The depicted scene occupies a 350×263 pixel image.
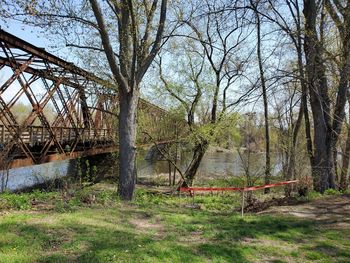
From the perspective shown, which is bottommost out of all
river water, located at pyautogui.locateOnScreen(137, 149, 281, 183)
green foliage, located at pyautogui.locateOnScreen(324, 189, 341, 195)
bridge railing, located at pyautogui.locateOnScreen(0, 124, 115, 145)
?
green foliage, located at pyautogui.locateOnScreen(324, 189, 341, 195)

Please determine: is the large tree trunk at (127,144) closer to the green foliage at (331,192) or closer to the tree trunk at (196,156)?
the green foliage at (331,192)

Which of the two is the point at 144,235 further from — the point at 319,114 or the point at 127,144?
the point at 319,114

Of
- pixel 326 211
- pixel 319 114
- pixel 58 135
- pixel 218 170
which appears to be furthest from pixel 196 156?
pixel 218 170

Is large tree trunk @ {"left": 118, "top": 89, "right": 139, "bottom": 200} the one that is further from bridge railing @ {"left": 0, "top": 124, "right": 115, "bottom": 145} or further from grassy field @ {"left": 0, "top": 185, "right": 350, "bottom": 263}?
bridge railing @ {"left": 0, "top": 124, "right": 115, "bottom": 145}

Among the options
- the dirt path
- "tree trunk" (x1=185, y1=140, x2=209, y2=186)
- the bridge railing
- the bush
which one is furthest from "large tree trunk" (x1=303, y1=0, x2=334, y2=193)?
the bridge railing

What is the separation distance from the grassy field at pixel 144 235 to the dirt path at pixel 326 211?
44 cm

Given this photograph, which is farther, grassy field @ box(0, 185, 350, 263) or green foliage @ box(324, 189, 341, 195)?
green foliage @ box(324, 189, 341, 195)

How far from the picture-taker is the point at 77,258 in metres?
4.78

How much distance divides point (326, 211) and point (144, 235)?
592 centimetres

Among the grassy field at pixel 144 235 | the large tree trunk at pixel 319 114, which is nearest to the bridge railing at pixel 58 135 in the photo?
the grassy field at pixel 144 235

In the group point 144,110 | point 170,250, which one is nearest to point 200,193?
point 144,110

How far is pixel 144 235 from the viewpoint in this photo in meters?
6.28

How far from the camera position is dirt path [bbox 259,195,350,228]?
346 inches

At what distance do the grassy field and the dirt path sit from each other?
442 mm
